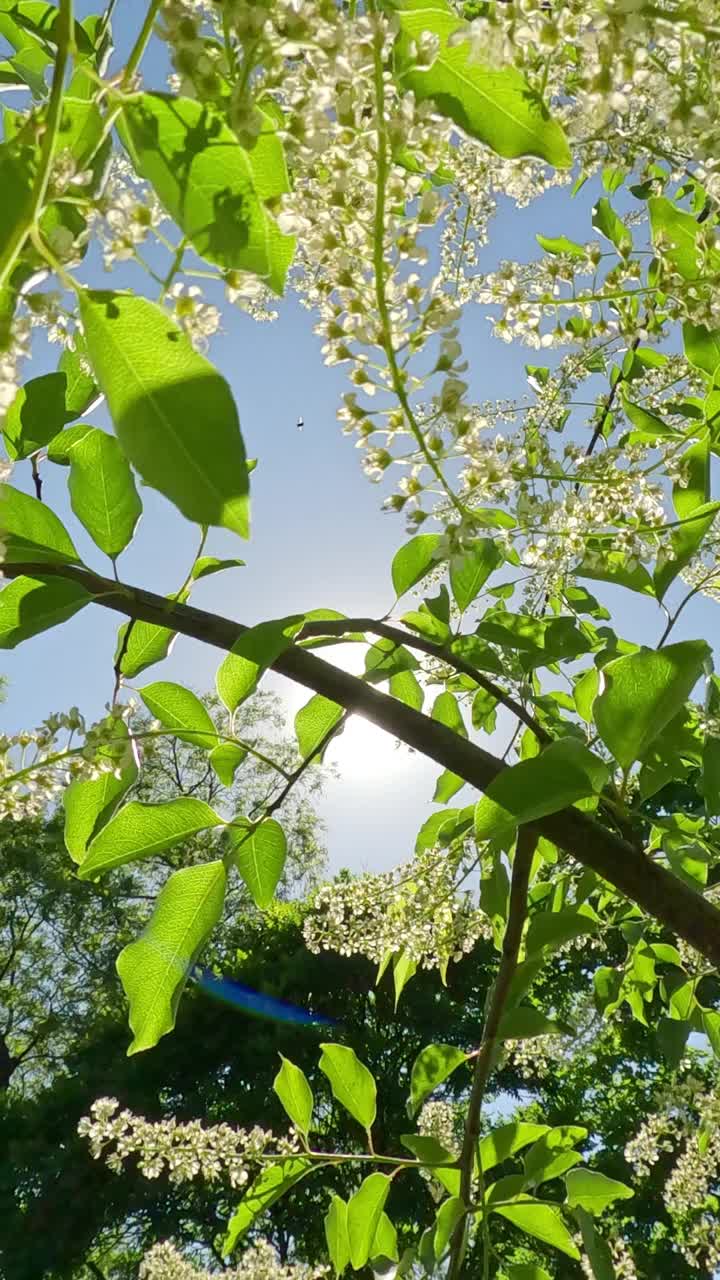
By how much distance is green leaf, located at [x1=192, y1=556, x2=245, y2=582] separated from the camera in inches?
26.3

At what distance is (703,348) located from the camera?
0.78m

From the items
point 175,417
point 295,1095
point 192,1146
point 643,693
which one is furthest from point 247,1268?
point 175,417

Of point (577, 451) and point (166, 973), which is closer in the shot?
point (166, 973)

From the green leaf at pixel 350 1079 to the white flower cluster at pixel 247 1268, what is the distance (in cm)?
47

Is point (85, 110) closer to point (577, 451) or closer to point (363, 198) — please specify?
point (363, 198)

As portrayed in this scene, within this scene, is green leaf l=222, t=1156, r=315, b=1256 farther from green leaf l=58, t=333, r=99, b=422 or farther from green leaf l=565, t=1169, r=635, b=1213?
green leaf l=58, t=333, r=99, b=422

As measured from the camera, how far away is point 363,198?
406 mm

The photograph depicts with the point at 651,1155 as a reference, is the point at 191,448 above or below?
below

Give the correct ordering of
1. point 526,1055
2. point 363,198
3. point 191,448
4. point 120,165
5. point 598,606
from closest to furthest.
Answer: point 191,448
point 363,198
point 120,165
point 598,606
point 526,1055

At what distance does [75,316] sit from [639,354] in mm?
797

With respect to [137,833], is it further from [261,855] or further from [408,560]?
[408,560]

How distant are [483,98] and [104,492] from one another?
1.22 ft

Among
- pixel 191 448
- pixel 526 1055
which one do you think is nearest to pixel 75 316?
pixel 191 448

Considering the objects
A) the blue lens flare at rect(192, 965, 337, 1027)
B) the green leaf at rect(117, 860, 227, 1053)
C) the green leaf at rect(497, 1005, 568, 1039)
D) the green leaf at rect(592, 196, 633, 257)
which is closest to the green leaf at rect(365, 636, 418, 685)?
the green leaf at rect(117, 860, 227, 1053)
